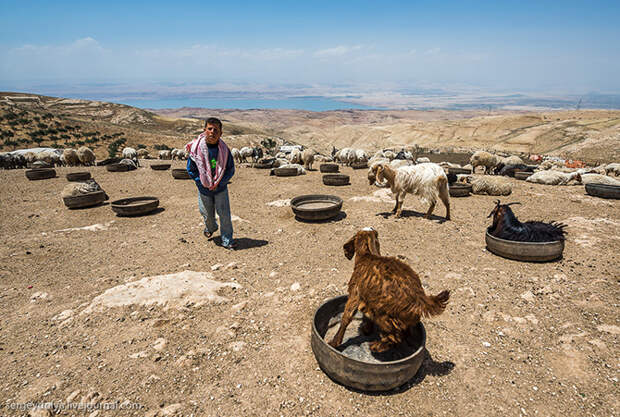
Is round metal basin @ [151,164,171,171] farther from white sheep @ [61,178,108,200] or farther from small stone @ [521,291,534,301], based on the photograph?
small stone @ [521,291,534,301]

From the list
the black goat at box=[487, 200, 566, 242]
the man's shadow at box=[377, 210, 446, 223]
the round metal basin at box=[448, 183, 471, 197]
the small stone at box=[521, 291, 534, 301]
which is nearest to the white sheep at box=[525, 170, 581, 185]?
the round metal basin at box=[448, 183, 471, 197]

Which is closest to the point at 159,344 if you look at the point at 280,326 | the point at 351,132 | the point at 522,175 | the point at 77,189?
the point at 280,326

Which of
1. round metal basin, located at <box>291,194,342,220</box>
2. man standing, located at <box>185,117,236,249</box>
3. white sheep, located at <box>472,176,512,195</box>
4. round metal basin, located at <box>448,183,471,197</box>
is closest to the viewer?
man standing, located at <box>185,117,236,249</box>

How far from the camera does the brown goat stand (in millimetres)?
3074

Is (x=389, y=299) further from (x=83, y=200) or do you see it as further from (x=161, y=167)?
(x=161, y=167)

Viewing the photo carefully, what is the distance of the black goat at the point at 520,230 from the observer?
598cm

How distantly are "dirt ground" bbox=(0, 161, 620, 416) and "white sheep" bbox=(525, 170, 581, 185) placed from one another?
584 centimetres

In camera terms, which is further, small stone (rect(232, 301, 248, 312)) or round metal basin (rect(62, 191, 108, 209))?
round metal basin (rect(62, 191, 108, 209))

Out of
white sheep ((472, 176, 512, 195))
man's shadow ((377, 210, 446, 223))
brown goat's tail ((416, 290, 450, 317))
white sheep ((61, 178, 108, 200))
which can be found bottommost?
man's shadow ((377, 210, 446, 223))

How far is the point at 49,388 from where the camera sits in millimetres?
3242

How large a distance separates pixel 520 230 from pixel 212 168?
23.8 ft

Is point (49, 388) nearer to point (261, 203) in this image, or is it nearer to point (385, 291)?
point (385, 291)

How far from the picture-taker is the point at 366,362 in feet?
9.37

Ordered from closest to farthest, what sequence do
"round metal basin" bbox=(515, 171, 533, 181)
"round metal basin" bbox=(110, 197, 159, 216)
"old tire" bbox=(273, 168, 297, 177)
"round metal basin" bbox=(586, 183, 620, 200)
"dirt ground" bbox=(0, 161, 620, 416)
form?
1. "dirt ground" bbox=(0, 161, 620, 416)
2. "round metal basin" bbox=(110, 197, 159, 216)
3. "round metal basin" bbox=(586, 183, 620, 200)
4. "round metal basin" bbox=(515, 171, 533, 181)
5. "old tire" bbox=(273, 168, 297, 177)
